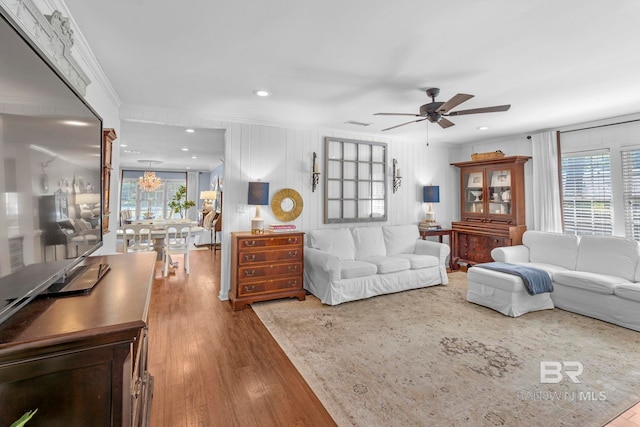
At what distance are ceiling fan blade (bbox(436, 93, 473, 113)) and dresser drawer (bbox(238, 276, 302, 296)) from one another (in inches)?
104

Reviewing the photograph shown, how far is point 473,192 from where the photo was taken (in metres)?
5.76

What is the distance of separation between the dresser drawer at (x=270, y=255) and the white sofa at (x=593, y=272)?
238 centimetres

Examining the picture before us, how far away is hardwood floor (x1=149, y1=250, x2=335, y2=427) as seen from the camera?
1868 mm

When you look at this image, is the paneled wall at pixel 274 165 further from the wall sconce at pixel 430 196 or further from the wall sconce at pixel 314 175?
the wall sconce at pixel 430 196

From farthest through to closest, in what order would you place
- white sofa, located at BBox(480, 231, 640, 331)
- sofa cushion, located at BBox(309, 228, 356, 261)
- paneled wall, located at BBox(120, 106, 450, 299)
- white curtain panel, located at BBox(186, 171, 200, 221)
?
white curtain panel, located at BBox(186, 171, 200, 221), sofa cushion, located at BBox(309, 228, 356, 261), paneled wall, located at BBox(120, 106, 450, 299), white sofa, located at BBox(480, 231, 640, 331)

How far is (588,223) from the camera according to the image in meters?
4.45

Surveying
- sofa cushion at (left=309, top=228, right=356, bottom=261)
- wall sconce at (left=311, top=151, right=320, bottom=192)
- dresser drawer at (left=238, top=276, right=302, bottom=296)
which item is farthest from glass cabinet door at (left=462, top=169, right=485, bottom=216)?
dresser drawer at (left=238, top=276, right=302, bottom=296)

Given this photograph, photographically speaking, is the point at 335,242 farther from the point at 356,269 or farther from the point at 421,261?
the point at 421,261

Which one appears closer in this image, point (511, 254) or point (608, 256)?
point (608, 256)

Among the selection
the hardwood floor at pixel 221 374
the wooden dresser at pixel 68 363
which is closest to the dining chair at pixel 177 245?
the hardwood floor at pixel 221 374

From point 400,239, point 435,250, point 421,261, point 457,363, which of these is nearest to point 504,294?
point 421,261

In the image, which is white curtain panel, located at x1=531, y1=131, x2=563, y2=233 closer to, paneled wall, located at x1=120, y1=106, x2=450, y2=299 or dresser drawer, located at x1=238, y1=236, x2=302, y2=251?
paneled wall, located at x1=120, y1=106, x2=450, y2=299

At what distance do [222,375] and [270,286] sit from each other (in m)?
1.61

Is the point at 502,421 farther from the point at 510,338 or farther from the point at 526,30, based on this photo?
the point at 526,30
